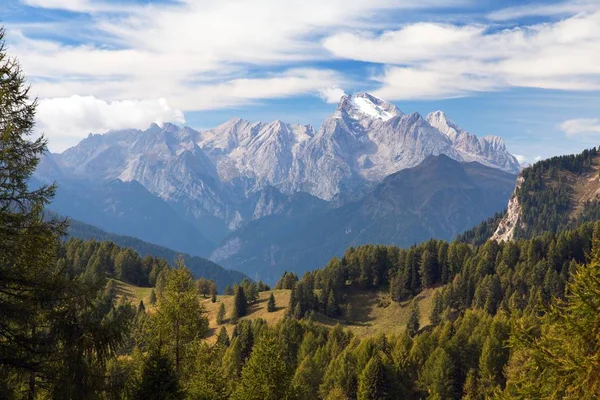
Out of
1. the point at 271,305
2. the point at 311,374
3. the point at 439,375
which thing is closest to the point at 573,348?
the point at 439,375

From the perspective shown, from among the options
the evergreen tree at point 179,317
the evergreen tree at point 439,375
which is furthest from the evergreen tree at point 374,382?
the evergreen tree at point 179,317

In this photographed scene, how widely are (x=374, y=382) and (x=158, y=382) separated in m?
56.6

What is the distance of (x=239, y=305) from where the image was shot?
141 meters

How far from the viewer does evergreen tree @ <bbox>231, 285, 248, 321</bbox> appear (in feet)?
456

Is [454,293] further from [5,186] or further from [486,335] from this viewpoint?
[5,186]

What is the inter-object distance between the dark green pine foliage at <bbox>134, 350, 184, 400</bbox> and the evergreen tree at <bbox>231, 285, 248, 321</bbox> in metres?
118

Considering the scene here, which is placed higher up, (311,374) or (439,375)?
(439,375)

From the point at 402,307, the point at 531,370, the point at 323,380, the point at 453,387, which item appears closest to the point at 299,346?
the point at 323,380

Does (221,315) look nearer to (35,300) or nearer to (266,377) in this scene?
(266,377)

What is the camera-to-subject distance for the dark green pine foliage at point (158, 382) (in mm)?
22906

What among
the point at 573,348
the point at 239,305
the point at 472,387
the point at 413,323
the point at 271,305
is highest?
the point at 573,348

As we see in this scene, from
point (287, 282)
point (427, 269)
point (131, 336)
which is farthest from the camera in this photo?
point (287, 282)

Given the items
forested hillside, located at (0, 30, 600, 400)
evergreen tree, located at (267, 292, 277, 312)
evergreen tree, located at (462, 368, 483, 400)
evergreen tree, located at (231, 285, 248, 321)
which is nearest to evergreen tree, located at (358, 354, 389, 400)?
forested hillside, located at (0, 30, 600, 400)

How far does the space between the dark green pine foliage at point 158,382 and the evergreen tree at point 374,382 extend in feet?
180
